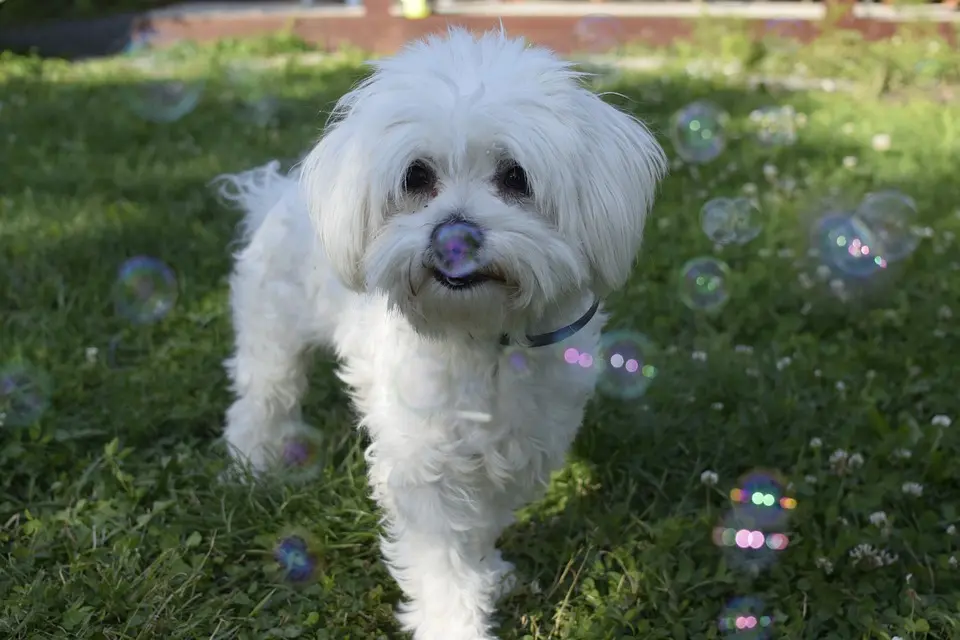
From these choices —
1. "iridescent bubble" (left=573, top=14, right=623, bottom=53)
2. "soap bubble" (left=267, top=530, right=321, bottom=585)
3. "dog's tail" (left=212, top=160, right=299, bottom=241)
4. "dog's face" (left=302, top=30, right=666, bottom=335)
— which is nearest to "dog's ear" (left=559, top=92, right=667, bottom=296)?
"dog's face" (left=302, top=30, right=666, bottom=335)

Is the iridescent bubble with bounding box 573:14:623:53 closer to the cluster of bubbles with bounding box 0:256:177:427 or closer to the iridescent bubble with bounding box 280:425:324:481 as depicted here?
the cluster of bubbles with bounding box 0:256:177:427

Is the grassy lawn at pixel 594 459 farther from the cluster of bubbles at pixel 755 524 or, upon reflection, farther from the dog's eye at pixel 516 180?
the dog's eye at pixel 516 180

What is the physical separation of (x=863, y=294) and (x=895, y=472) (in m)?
1.38

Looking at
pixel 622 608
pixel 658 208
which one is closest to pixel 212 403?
pixel 622 608

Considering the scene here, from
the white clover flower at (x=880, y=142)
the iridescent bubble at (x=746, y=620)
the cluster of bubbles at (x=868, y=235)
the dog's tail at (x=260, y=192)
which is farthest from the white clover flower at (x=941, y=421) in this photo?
the white clover flower at (x=880, y=142)

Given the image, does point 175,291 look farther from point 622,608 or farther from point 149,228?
point 622,608

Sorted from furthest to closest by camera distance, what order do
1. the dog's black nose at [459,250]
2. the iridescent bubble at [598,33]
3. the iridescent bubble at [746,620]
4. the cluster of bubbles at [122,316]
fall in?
the iridescent bubble at [598,33]
the cluster of bubbles at [122,316]
the iridescent bubble at [746,620]
the dog's black nose at [459,250]

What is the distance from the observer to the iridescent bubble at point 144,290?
13.0 ft

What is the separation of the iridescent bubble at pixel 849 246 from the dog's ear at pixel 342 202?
2.86 meters

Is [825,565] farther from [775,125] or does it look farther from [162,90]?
[162,90]

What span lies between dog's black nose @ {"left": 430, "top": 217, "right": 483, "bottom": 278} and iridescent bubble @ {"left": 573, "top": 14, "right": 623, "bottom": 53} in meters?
7.62

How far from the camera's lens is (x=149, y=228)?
4.74 m

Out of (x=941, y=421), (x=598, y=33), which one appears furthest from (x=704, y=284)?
(x=598, y=33)

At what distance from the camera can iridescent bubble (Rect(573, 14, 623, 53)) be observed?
29.7 ft
